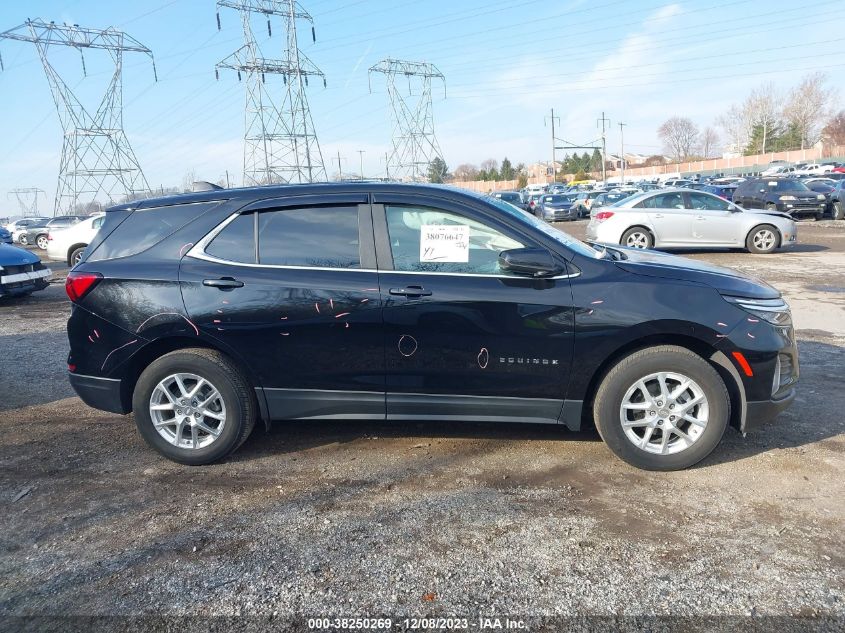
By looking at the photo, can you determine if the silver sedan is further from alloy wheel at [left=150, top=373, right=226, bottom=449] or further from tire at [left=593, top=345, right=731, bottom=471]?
alloy wheel at [left=150, top=373, right=226, bottom=449]

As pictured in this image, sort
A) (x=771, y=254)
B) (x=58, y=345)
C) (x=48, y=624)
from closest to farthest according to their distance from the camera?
(x=48, y=624) < (x=58, y=345) < (x=771, y=254)

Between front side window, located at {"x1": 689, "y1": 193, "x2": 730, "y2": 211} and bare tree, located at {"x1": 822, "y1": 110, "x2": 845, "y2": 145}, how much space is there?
3473 inches

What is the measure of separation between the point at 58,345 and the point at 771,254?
1481 cm

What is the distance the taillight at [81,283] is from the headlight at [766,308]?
4.14m

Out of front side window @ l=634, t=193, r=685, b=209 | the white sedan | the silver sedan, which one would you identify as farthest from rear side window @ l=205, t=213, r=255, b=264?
the white sedan

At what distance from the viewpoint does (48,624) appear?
2664mm

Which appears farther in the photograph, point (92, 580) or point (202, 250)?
point (202, 250)

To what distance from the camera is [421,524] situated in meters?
3.38

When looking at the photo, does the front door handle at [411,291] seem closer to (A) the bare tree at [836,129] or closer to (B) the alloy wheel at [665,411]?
(B) the alloy wheel at [665,411]

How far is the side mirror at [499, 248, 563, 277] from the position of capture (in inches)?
151

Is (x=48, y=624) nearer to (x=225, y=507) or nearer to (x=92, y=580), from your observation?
(x=92, y=580)

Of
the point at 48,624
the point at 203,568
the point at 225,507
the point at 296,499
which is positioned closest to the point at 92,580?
the point at 48,624

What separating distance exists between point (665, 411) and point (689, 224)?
12086 mm

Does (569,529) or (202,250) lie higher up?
(202,250)
